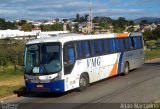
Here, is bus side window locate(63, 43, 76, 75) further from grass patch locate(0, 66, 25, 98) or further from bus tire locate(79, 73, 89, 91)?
grass patch locate(0, 66, 25, 98)

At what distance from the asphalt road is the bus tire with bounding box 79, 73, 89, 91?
22 centimetres

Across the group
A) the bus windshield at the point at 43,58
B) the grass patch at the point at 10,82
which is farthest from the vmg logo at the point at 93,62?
the grass patch at the point at 10,82

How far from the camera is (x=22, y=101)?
50.0 feet

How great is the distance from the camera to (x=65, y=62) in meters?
15.8

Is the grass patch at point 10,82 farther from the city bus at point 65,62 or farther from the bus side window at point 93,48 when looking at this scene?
the bus side window at point 93,48

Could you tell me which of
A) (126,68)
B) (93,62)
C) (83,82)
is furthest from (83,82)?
(126,68)

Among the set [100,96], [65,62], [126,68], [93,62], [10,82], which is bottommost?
[10,82]

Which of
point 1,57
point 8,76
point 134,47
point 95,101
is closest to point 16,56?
point 1,57

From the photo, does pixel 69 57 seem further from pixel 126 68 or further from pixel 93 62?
pixel 126 68

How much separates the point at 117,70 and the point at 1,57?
10835mm

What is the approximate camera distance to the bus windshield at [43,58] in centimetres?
1559

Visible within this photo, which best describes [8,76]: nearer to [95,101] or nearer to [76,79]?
[76,79]

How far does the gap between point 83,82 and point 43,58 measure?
7.47 feet

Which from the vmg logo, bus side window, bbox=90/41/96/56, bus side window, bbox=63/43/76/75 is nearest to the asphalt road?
the vmg logo
